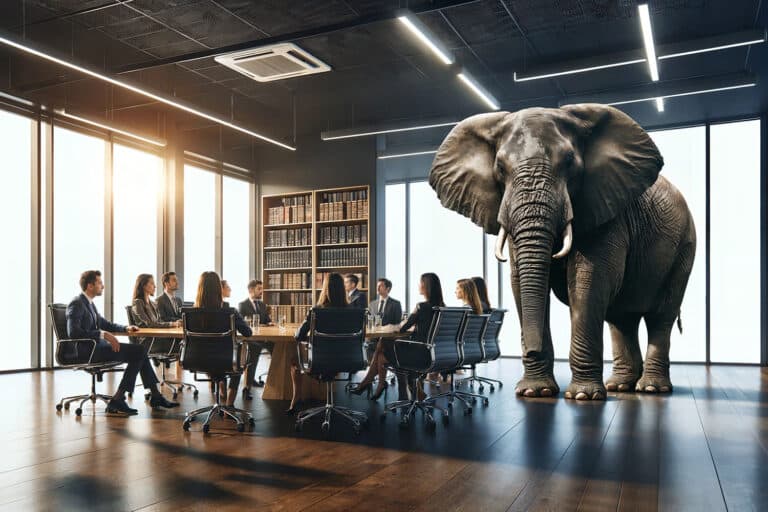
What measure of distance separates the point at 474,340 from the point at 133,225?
→ 7.34m

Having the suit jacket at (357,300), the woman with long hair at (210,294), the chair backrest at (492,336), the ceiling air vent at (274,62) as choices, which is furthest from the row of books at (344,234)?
the woman with long hair at (210,294)

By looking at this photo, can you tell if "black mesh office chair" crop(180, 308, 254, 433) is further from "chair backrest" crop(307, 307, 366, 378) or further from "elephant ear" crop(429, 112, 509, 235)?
"elephant ear" crop(429, 112, 509, 235)

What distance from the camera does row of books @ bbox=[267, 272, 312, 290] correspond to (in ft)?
43.9

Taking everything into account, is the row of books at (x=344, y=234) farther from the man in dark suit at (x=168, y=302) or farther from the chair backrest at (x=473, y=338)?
the chair backrest at (x=473, y=338)

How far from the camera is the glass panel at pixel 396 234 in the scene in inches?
592

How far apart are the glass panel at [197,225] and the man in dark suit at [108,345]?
6.13 m

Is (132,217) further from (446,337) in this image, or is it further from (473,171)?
(446,337)

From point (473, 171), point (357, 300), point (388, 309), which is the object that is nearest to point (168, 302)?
point (357, 300)

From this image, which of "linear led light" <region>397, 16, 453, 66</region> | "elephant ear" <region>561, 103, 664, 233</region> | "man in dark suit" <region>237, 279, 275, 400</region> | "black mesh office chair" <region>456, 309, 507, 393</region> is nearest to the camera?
"elephant ear" <region>561, 103, 664, 233</region>

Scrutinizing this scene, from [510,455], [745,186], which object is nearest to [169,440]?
[510,455]

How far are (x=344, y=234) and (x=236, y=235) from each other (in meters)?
2.55

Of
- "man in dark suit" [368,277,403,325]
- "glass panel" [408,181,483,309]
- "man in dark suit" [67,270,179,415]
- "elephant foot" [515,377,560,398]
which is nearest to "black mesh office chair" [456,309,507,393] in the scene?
"elephant foot" [515,377,560,398]

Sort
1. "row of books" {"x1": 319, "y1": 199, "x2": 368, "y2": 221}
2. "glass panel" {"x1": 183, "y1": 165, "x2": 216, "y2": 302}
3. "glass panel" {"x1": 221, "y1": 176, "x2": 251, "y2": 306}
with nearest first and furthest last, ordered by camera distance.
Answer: "row of books" {"x1": 319, "y1": 199, "x2": 368, "y2": 221} < "glass panel" {"x1": 183, "y1": 165, "x2": 216, "y2": 302} < "glass panel" {"x1": 221, "y1": 176, "x2": 251, "y2": 306}

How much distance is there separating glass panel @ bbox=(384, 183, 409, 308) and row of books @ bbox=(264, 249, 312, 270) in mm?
2189
